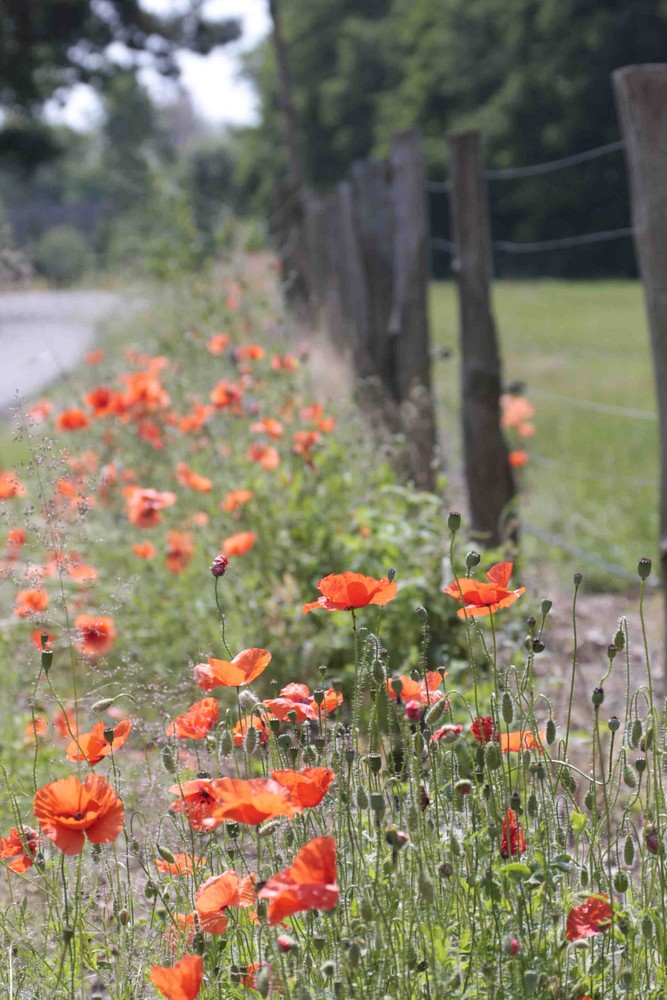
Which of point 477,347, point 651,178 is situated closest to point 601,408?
point 477,347

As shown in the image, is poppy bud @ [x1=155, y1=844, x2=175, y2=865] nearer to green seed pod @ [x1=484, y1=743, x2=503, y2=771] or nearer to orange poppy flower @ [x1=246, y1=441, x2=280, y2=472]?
green seed pod @ [x1=484, y1=743, x2=503, y2=771]

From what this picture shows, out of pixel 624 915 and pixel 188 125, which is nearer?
pixel 624 915

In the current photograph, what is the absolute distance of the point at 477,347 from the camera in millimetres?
4441

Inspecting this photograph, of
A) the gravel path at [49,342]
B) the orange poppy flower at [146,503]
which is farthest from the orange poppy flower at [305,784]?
the gravel path at [49,342]

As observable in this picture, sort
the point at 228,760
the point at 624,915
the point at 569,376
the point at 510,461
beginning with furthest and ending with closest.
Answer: the point at 569,376 < the point at 510,461 < the point at 228,760 < the point at 624,915

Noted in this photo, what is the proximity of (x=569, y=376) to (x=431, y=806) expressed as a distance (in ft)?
31.1

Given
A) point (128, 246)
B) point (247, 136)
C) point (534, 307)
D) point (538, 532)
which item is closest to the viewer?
point (538, 532)

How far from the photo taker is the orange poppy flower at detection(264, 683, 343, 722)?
1541 millimetres

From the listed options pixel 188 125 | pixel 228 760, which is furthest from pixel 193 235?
pixel 188 125

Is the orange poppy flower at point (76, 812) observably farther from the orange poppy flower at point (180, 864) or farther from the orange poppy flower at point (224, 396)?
the orange poppy flower at point (224, 396)

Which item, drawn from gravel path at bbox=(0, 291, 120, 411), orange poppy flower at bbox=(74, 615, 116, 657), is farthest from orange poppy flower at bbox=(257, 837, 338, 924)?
gravel path at bbox=(0, 291, 120, 411)

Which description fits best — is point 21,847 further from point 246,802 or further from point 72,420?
point 72,420

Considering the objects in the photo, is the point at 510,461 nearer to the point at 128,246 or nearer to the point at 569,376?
the point at 569,376

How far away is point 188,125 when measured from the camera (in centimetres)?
8994
